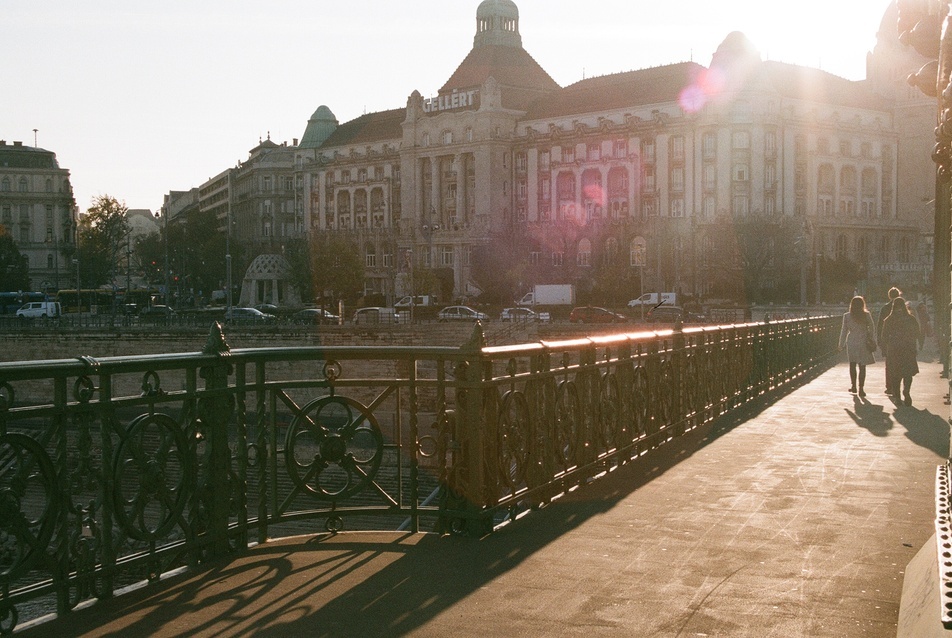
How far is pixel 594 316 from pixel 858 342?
2023 inches

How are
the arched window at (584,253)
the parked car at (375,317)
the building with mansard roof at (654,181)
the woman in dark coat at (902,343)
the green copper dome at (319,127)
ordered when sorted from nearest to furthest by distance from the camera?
the woman in dark coat at (902,343), the parked car at (375,317), the building with mansard roof at (654,181), the arched window at (584,253), the green copper dome at (319,127)

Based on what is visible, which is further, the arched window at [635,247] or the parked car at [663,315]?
the arched window at [635,247]

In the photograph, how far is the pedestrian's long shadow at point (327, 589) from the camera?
17.0 ft

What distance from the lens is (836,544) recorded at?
686 centimetres

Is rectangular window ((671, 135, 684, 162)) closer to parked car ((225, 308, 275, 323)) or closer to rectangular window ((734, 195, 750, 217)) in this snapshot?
rectangular window ((734, 195, 750, 217))

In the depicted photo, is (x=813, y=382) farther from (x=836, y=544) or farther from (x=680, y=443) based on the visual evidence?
(x=836, y=544)

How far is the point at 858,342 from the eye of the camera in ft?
65.0

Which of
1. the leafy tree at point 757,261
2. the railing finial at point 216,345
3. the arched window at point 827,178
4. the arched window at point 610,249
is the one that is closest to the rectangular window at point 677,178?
the arched window at point 610,249

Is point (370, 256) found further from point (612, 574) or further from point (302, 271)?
point (612, 574)

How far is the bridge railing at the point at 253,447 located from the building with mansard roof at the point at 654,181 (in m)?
76.0

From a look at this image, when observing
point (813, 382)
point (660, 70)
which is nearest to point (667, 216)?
point (660, 70)

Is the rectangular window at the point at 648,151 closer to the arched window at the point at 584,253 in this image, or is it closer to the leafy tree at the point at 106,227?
the arched window at the point at 584,253

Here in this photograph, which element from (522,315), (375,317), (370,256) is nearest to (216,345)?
(375,317)

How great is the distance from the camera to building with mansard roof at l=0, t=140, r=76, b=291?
13362 centimetres
